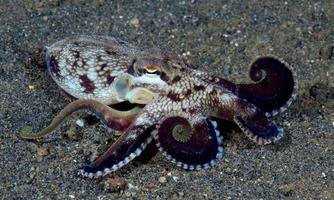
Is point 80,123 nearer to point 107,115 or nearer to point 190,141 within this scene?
point 107,115

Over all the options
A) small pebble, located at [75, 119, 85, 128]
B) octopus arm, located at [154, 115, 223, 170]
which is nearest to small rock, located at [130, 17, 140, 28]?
small pebble, located at [75, 119, 85, 128]

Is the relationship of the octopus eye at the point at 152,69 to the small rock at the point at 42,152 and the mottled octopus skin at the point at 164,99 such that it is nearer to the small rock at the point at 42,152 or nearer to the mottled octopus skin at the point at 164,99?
the mottled octopus skin at the point at 164,99

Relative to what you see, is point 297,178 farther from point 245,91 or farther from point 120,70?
point 120,70

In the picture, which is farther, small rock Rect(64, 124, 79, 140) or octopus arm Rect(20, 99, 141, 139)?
small rock Rect(64, 124, 79, 140)

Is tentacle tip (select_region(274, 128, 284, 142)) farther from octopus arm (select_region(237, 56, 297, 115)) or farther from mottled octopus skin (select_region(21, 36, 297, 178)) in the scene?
octopus arm (select_region(237, 56, 297, 115))

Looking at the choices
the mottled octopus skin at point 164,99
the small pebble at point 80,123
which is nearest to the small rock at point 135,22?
the mottled octopus skin at point 164,99

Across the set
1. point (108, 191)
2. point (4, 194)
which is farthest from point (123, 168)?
point (4, 194)
